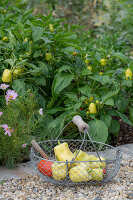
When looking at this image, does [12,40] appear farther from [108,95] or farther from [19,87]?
[108,95]

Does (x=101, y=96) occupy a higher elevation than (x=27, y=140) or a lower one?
higher

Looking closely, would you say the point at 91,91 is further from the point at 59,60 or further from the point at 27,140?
the point at 27,140

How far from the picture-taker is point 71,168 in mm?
1765

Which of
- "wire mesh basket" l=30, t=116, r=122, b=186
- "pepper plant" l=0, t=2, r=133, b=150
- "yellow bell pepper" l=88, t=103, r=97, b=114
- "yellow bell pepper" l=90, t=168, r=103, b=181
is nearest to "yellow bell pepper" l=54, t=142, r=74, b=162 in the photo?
"wire mesh basket" l=30, t=116, r=122, b=186

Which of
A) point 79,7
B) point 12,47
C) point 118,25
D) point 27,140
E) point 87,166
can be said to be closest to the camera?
point 87,166

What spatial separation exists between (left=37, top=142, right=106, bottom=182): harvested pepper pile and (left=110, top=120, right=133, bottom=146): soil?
0.94 metres

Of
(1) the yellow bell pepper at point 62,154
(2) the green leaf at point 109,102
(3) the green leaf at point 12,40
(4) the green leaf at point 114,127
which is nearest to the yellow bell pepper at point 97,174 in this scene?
(1) the yellow bell pepper at point 62,154

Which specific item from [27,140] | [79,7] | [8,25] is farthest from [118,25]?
[27,140]

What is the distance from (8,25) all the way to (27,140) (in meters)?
1.31

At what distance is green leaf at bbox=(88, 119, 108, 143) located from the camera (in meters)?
2.24

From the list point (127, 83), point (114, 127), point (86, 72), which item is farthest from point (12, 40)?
point (114, 127)

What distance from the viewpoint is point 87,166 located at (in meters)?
1.75

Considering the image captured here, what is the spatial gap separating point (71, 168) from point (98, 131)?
0.57 metres

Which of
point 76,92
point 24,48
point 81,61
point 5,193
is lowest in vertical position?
point 5,193
